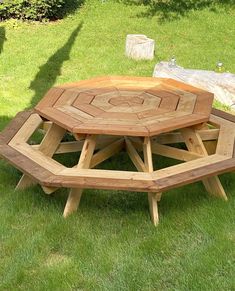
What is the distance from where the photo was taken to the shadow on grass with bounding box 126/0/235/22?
11375 mm

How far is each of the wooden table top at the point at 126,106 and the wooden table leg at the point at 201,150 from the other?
0.72 ft

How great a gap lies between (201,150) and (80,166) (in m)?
0.99

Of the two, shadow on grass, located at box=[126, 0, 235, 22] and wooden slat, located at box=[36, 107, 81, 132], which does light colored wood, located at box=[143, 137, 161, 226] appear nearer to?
wooden slat, located at box=[36, 107, 81, 132]

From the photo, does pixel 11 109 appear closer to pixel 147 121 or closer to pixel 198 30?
pixel 147 121

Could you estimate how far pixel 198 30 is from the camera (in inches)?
404

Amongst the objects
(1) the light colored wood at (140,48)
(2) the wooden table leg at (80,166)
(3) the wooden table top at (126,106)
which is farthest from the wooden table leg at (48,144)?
(1) the light colored wood at (140,48)

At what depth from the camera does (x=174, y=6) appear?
11.9m

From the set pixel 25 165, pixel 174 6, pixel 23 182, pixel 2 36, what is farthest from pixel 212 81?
pixel 174 6

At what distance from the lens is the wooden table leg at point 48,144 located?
13.8ft

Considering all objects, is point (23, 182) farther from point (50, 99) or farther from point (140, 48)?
point (140, 48)

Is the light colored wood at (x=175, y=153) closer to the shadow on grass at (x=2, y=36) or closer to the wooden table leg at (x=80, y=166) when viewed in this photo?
the wooden table leg at (x=80, y=166)

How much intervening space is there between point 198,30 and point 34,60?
372 cm

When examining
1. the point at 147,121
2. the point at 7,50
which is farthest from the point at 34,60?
the point at 147,121

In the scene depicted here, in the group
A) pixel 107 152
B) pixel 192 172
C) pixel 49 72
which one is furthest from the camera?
pixel 49 72
